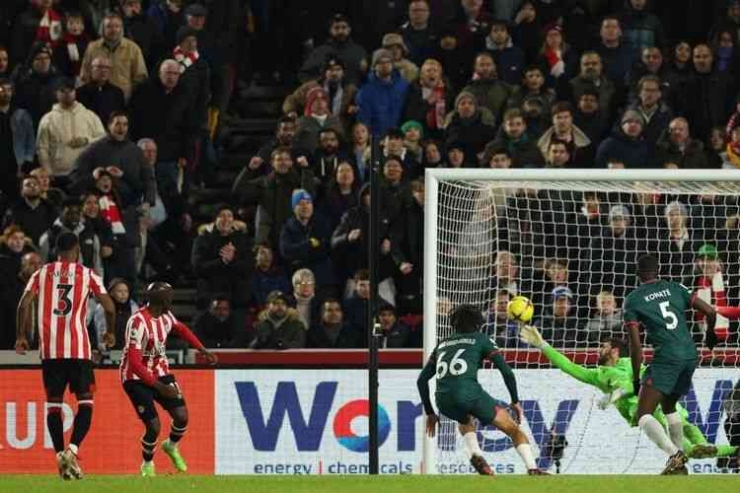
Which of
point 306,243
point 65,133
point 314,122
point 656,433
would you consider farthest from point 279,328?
point 656,433

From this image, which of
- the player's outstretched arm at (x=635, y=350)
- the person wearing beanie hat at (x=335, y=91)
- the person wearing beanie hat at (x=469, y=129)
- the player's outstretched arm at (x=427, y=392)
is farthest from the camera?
the person wearing beanie hat at (x=335, y=91)

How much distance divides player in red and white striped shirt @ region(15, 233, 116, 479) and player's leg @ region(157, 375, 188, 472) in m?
0.90

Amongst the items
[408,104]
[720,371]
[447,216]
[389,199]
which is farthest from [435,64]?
[720,371]

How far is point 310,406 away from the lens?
19000 mm

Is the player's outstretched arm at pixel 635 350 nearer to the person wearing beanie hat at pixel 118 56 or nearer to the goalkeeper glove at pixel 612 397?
the goalkeeper glove at pixel 612 397

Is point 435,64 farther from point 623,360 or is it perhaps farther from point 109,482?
point 109,482

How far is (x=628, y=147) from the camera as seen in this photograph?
68.0 ft

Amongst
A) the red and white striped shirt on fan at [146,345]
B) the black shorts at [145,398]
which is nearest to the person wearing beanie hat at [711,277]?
the red and white striped shirt on fan at [146,345]

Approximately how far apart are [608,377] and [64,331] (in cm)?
428

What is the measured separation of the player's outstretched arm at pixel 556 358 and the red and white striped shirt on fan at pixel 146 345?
110 inches

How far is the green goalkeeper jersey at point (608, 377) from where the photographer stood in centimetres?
1666

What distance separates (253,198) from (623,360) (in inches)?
211

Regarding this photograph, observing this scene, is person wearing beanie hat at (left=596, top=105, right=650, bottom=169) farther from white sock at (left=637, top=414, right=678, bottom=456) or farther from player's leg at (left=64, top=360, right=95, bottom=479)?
player's leg at (left=64, top=360, right=95, bottom=479)

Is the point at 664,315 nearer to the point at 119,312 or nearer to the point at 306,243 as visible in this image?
the point at 306,243
